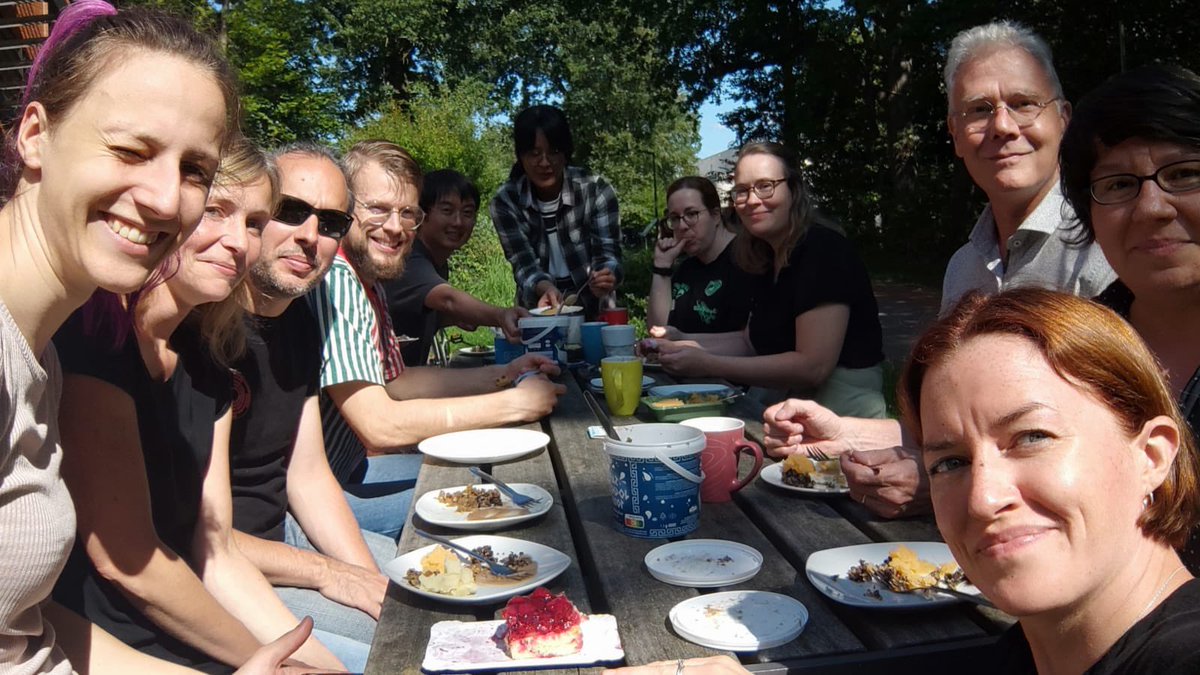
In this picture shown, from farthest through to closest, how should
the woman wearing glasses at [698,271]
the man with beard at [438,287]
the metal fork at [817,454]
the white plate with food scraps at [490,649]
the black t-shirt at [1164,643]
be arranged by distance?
the woman wearing glasses at [698,271] → the man with beard at [438,287] → the metal fork at [817,454] → the white plate with food scraps at [490,649] → the black t-shirt at [1164,643]

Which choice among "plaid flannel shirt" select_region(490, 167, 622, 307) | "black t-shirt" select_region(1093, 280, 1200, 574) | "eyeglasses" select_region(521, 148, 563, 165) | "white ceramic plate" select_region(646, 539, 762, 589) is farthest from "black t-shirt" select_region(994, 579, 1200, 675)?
"eyeglasses" select_region(521, 148, 563, 165)

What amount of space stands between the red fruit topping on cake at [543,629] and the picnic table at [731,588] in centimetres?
7

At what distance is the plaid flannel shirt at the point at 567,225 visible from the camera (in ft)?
17.9

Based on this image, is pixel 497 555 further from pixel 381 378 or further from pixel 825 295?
pixel 825 295

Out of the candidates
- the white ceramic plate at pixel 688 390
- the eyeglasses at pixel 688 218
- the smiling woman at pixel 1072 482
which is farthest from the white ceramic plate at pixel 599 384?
the smiling woman at pixel 1072 482

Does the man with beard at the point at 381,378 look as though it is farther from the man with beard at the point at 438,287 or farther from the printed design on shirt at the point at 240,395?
the man with beard at the point at 438,287

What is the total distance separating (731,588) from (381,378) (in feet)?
5.65

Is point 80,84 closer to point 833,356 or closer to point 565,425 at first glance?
point 565,425

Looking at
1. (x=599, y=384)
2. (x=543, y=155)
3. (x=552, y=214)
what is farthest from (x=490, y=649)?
(x=552, y=214)

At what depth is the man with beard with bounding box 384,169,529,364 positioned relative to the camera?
4414mm

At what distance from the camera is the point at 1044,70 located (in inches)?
93.4

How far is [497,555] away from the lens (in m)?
1.78

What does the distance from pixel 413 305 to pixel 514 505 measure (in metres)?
2.76

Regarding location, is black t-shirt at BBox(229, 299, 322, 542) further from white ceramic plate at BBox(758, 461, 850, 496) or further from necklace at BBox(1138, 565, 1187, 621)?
necklace at BBox(1138, 565, 1187, 621)
